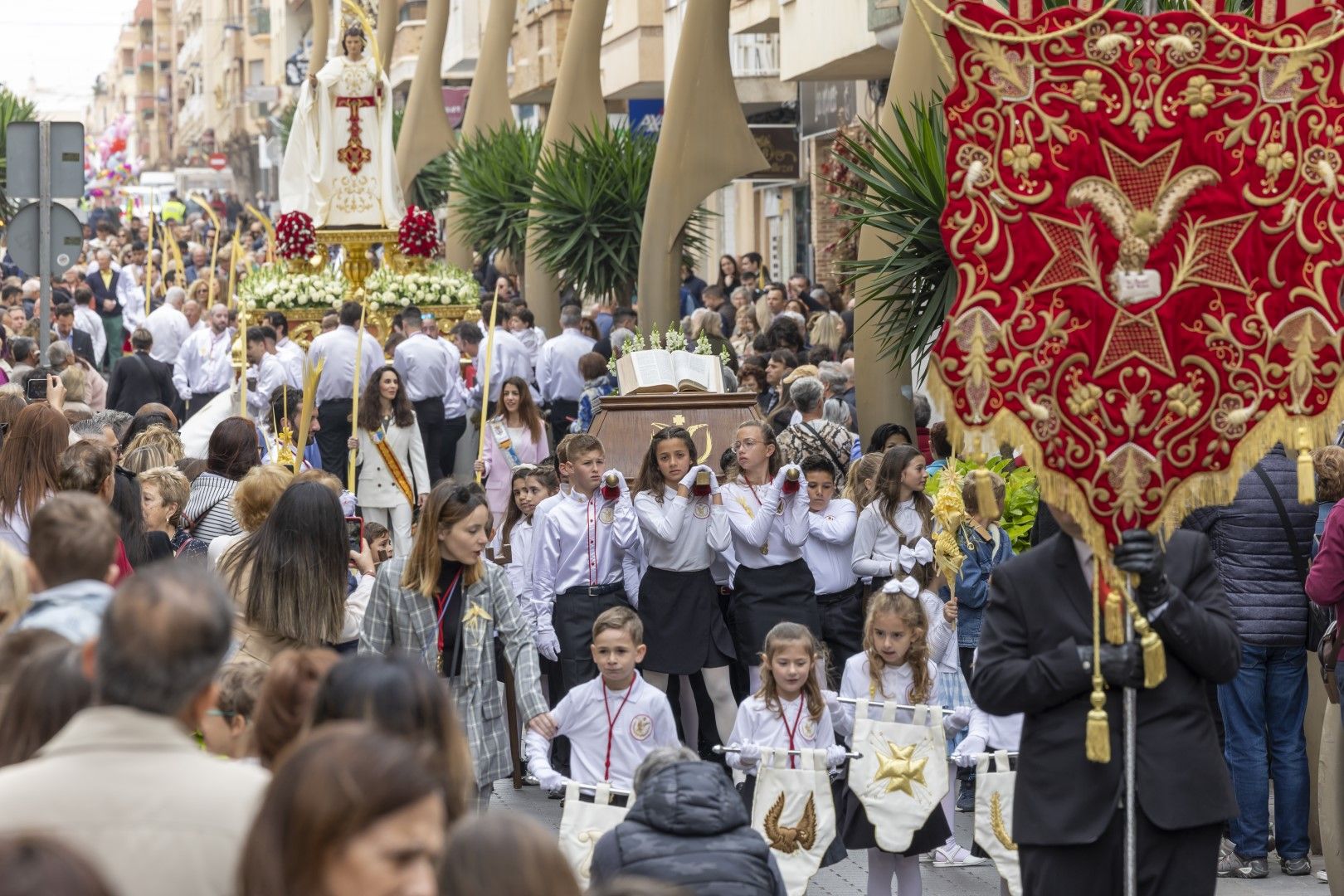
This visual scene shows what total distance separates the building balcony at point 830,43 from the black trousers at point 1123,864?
15.6 m

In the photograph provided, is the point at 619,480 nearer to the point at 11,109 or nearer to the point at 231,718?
the point at 231,718

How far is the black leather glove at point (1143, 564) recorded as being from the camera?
530 cm

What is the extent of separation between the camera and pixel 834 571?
10.1 metres

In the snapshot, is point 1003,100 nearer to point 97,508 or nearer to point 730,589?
point 97,508

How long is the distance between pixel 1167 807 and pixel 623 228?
714 inches

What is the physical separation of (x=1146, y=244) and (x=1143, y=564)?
3.20 ft

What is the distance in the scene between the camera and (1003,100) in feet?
18.9

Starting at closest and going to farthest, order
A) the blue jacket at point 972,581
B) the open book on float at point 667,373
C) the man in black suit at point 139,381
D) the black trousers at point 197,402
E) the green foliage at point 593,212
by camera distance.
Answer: the blue jacket at point 972,581 < the open book on float at point 667,373 < the man in black suit at point 139,381 < the black trousers at point 197,402 < the green foliage at point 593,212

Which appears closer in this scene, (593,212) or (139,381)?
(139,381)

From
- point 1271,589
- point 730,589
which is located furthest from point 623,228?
point 1271,589

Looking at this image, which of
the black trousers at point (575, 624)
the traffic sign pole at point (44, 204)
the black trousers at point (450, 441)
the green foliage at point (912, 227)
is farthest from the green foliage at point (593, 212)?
the black trousers at point (575, 624)

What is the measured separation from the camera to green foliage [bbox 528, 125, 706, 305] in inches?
902

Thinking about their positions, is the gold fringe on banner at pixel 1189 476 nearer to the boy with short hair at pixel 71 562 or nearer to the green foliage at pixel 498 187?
the boy with short hair at pixel 71 562

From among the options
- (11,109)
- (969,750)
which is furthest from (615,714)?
(11,109)
